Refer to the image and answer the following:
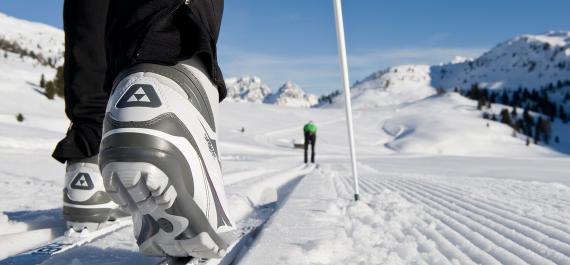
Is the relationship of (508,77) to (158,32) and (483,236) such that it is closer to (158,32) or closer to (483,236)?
(483,236)


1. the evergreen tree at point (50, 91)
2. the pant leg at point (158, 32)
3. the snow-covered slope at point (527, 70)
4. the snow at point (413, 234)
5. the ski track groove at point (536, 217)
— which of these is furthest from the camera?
the snow-covered slope at point (527, 70)

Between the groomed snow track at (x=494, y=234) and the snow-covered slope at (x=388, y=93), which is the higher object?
the snow-covered slope at (x=388, y=93)

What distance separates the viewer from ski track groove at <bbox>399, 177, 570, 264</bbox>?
1.27 m

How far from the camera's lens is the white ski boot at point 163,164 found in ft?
2.62

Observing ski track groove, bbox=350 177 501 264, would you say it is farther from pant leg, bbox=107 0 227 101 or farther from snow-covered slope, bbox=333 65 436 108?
snow-covered slope, bbox=333 65 436 108

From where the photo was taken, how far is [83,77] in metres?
1.47

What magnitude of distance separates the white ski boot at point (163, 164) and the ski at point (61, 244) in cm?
42

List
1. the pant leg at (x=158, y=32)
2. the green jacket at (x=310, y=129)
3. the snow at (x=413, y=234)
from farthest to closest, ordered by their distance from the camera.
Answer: the green jacket at (x=310, y=129), the snow at (x=413, y=234), the pant leg at (x=158, y=32)

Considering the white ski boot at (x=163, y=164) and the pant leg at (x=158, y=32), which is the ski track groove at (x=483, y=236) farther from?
the pant leg at (x=158, y=32)

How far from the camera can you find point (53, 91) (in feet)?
100

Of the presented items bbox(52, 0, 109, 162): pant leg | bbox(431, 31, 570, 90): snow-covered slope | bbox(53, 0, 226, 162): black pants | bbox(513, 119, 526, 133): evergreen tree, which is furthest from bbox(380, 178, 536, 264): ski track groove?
bbox(431, 31, 570, 90): snow-covered slope

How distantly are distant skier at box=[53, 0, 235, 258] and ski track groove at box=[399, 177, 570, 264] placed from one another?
3.16 feet

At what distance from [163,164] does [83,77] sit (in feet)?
2.78

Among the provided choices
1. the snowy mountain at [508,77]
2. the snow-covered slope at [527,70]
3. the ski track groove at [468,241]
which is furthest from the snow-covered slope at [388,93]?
the ski track groove at [468,241]
